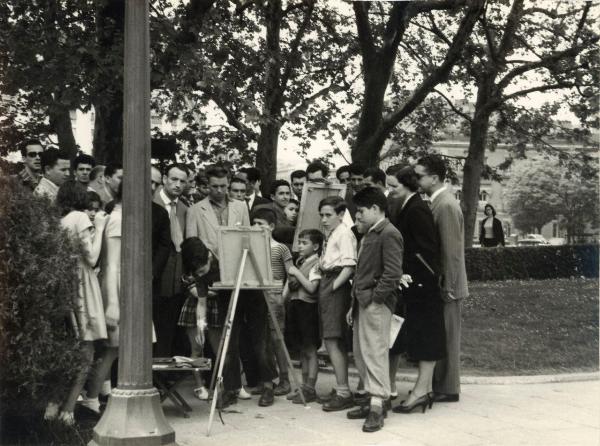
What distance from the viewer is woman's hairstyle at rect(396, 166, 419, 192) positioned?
24.5ft

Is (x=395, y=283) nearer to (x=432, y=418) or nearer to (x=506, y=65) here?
(x=432, y=418)

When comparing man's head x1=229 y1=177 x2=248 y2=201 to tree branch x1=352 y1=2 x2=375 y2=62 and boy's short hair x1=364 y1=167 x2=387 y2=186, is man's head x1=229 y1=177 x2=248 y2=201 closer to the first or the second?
boy's short hair x1=364 y1=167 x2=387 y2=186

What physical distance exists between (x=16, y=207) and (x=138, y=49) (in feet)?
4.52

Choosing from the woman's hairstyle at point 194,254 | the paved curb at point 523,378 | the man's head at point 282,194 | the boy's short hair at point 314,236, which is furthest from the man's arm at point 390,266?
the man's head at point 282,194

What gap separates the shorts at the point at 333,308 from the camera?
7.41 metres

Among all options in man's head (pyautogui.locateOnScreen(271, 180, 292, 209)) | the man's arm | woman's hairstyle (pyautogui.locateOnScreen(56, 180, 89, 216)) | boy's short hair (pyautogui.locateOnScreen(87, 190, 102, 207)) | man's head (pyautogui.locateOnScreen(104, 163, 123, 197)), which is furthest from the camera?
man's head (pyautogui.locateOnScreen(271, 180, 292, 209))

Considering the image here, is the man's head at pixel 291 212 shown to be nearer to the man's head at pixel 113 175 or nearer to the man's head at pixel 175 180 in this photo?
the man's head at pixel 175 180

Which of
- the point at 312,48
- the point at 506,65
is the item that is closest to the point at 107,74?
the point at 312,48

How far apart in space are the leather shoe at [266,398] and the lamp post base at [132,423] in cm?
189

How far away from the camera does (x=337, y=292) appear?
745cm

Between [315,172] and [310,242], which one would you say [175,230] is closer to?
[310,242]

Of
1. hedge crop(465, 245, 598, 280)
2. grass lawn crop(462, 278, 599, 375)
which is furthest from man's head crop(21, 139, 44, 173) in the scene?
hedge crop(465, 245, 598, 280)

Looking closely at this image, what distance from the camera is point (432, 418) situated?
6.90 m

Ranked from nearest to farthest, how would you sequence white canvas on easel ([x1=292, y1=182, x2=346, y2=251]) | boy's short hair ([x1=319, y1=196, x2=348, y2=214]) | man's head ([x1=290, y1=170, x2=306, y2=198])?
1. boy's short hair ([x1=319, y1=196, x2=348, y2=214])
2. white canvas on easel ([x1=292, y1=182, x2=346, y2=251])
3. man's head ([x1=290, y1=170, x2=306, y2=198])
